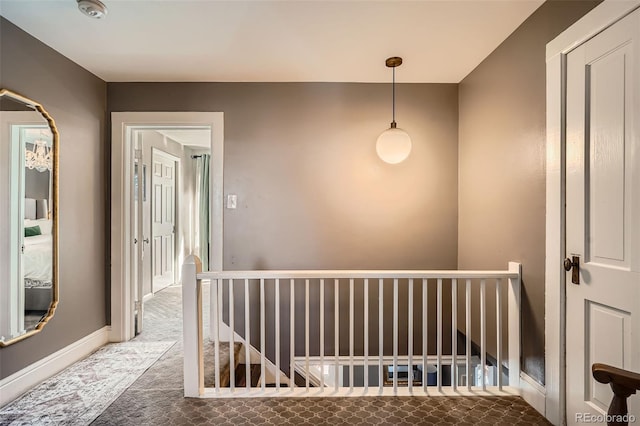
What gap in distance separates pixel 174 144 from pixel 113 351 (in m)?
3.19

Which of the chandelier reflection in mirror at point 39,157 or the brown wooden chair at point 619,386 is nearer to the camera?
the brown wooden chair at point 619,386

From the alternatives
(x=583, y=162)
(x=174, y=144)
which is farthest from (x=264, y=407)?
(x=174, y=144)

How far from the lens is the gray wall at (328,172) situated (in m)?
2.74

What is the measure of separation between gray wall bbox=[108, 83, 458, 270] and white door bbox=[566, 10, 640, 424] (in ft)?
3.98

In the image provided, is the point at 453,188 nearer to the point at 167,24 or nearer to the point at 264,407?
the point at 264,407

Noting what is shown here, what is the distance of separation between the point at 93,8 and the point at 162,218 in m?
3.33

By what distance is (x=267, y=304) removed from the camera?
2752mm

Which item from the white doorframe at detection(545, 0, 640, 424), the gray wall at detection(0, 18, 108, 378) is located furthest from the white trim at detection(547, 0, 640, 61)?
the gray wall at detection(0, 18, 108, 378)

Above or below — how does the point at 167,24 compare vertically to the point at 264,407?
above

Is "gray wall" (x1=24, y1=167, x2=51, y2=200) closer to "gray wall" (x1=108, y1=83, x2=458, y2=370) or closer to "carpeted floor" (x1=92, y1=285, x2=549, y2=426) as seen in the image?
"gray wall" (x1=108, y1=83, x2=458, y2=370)

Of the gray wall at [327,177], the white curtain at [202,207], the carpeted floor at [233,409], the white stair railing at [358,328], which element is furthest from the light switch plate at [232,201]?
the white curtain at [202,207]

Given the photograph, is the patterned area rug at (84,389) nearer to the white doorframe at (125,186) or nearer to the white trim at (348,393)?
the white doorframe at (125,186)

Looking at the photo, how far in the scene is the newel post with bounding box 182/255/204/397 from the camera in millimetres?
1861

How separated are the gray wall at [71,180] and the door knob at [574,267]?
299cm
